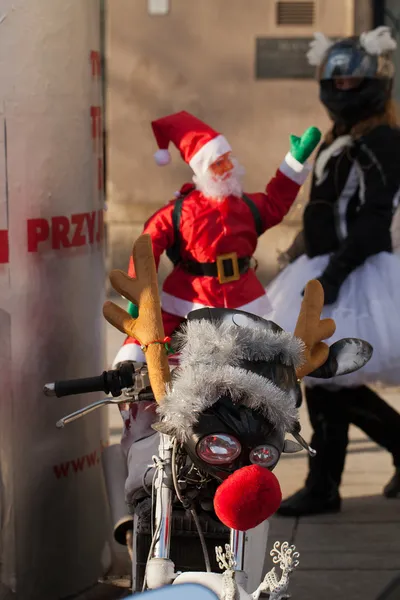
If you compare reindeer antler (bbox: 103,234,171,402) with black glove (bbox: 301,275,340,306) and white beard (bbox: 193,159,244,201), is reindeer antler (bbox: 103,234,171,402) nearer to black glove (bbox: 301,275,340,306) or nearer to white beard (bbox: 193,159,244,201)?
white beard (bbox: 193,159,244,201)

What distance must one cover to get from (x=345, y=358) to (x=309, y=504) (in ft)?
7.23

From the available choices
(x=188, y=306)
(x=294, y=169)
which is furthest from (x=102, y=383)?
(x=294, y=169)

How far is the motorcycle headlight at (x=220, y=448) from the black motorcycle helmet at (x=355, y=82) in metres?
2.80

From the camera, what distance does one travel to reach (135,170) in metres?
11.7

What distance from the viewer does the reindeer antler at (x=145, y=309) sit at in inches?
123

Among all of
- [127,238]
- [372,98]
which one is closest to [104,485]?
[372,98]

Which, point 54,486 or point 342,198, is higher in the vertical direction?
point 342,198

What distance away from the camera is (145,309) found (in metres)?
3.23

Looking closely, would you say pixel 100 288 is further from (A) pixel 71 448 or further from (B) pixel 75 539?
(B) pixel 75 539

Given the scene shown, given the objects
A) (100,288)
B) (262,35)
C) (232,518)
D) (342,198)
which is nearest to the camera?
(232,518)

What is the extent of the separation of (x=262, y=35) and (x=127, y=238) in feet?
7.85

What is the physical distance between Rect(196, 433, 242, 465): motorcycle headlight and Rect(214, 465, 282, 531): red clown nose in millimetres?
106

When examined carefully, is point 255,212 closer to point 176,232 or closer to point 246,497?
point 176,232

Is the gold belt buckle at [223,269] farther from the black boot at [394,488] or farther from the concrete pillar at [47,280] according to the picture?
the black boot at [394,488]
